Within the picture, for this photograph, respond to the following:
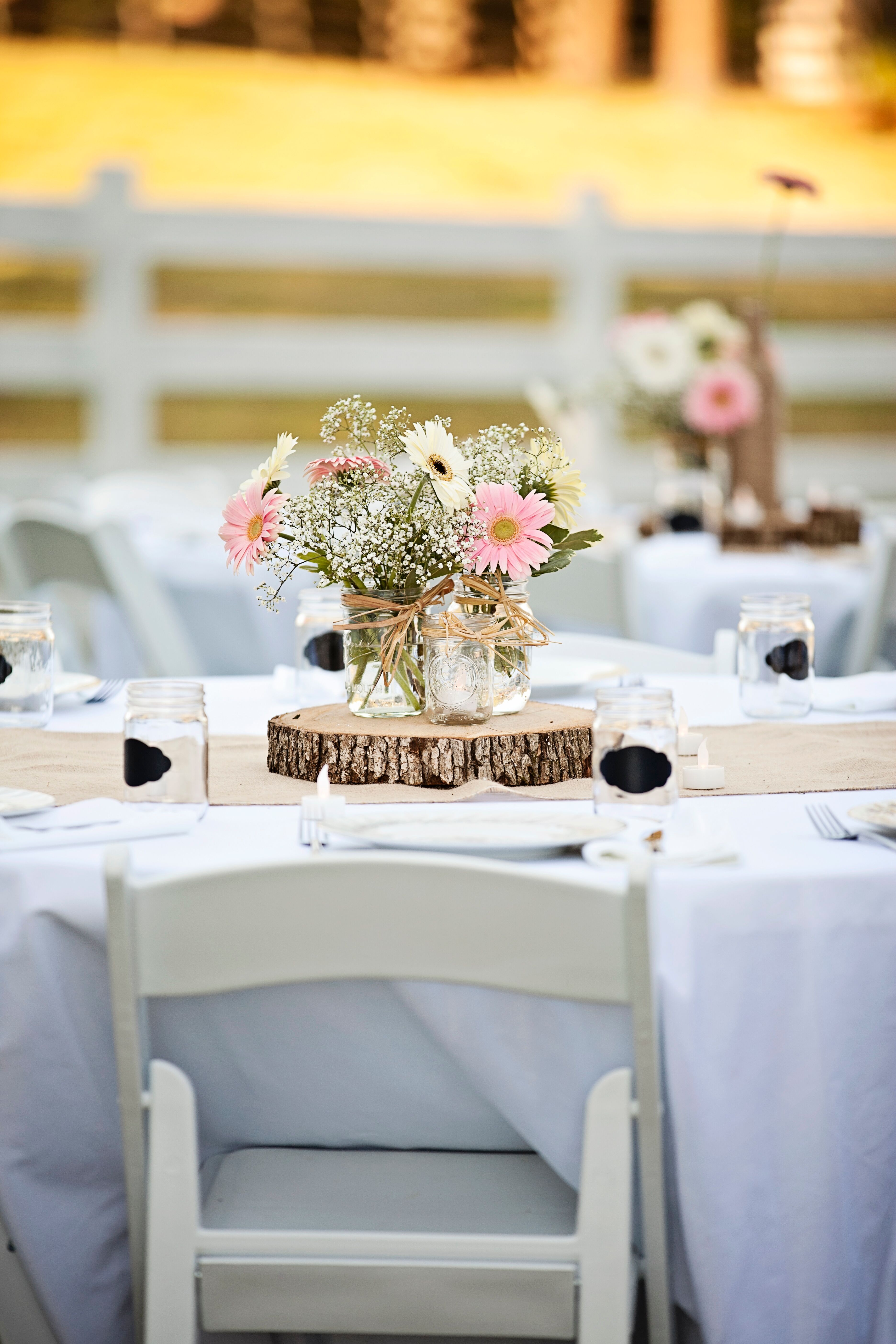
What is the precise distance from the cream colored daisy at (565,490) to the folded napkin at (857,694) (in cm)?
48

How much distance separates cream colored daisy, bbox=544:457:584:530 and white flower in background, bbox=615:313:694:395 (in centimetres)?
259

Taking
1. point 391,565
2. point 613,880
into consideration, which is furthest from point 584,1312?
point 391,565

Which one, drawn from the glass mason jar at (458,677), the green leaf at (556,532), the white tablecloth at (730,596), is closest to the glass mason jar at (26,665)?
the glass mason jar at (458,677)

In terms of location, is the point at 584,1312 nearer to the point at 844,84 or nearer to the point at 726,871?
the point at 726,871

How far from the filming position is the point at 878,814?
131cm

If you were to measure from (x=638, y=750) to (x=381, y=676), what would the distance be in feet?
1.16

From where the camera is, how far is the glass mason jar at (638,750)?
1.34 meters

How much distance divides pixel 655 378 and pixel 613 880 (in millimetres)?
3089

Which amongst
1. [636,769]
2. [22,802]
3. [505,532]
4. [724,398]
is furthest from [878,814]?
[724,398]

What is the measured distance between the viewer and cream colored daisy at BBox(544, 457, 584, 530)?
1577 millimetres

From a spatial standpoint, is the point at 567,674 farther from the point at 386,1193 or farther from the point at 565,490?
the point at 386,1193

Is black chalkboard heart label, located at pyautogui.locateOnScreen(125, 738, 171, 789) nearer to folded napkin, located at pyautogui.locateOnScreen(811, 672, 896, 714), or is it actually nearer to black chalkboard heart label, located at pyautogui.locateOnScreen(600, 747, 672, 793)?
black chalkboard heart label, located at pyautogui.locateOnScreen(600, 747, 672, 793)

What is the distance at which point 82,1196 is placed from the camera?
124cm

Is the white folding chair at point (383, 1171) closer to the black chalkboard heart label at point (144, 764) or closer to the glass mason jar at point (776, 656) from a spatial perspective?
the black chalkboard heart label at point (144, 764)
